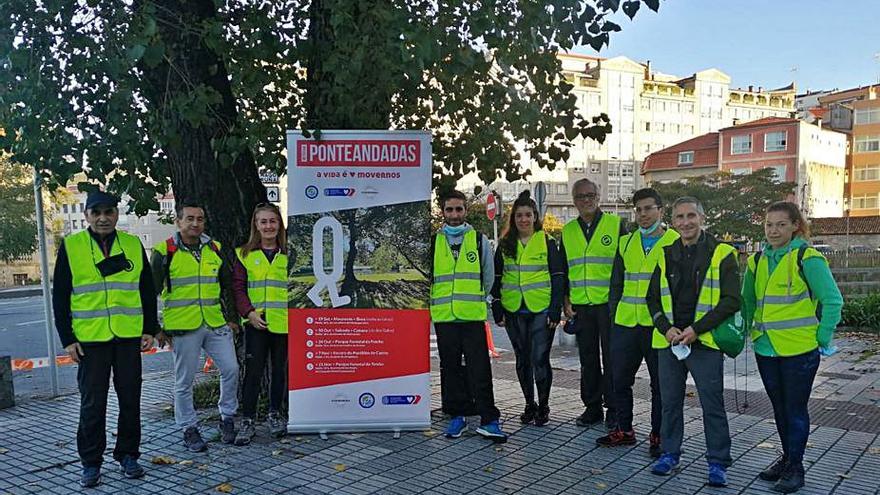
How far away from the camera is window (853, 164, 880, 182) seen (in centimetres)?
7275

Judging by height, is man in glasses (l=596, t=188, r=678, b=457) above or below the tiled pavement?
above

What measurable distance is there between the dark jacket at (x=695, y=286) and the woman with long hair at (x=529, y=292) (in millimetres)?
1122

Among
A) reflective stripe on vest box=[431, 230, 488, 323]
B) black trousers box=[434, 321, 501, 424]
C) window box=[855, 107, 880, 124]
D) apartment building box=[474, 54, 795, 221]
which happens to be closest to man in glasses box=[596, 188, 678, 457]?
black trousers box=[434, 321, 501, 424]

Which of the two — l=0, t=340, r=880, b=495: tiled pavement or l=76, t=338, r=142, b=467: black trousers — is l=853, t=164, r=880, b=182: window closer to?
l=0, t=340, r=880, b=495: tiled pavement

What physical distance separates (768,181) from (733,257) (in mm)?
48853

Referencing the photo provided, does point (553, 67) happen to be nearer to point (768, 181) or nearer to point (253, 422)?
point (253, 422)

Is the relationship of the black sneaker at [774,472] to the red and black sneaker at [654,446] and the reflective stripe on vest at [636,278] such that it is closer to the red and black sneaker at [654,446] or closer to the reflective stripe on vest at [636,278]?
the red and black sneaker at [654,446]

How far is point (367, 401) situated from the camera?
19.5 feet

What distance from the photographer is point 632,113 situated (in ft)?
279

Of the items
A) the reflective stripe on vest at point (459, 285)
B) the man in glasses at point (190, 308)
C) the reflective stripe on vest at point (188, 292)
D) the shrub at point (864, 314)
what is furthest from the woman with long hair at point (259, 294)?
the shrub at point (864, 314)

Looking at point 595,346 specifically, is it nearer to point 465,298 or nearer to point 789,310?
point 465,298

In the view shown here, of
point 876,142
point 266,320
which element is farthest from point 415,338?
point 876,142

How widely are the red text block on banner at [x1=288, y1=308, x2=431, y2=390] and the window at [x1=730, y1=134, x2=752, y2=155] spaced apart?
71.3m

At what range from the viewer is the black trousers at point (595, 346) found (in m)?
5.88
